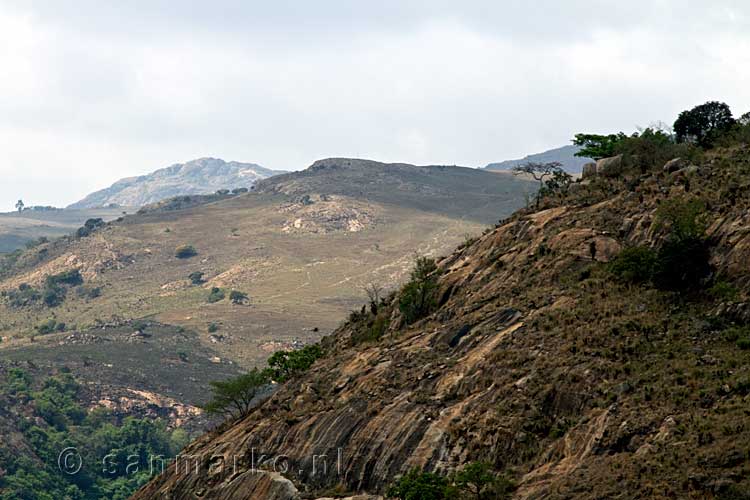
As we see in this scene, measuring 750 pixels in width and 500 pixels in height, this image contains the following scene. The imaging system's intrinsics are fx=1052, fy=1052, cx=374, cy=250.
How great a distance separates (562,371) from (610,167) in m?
27.6

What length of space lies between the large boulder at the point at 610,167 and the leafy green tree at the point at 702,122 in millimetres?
5686

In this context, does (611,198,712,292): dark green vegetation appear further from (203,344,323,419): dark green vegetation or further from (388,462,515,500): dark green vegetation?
(203,344,323,419): dark green vegetation

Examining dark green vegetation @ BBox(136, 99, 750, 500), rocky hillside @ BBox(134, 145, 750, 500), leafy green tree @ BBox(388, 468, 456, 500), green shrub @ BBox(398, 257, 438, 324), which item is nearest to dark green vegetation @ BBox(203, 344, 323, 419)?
dark green vegetation @ BBox(136, 99, 750, 500)

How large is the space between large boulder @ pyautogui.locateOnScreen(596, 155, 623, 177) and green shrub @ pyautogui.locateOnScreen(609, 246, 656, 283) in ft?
54.7

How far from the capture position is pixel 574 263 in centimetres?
6050

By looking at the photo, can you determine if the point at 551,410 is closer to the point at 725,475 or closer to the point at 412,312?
the point at 725,475

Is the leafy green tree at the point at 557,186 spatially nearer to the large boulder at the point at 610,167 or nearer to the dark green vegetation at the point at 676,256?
the large boulder at the point at 610,167

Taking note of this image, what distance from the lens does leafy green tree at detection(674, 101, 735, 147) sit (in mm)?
74188

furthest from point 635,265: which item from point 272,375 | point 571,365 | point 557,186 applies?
point 272,375

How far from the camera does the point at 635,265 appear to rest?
55.7m

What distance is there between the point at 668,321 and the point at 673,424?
9940 mm

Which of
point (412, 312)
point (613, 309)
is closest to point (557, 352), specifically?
point (613, 309)

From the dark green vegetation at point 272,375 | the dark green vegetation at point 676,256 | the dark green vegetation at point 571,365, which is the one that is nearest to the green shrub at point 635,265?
the dark green vegetation at point 676,256

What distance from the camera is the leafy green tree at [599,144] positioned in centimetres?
8275
